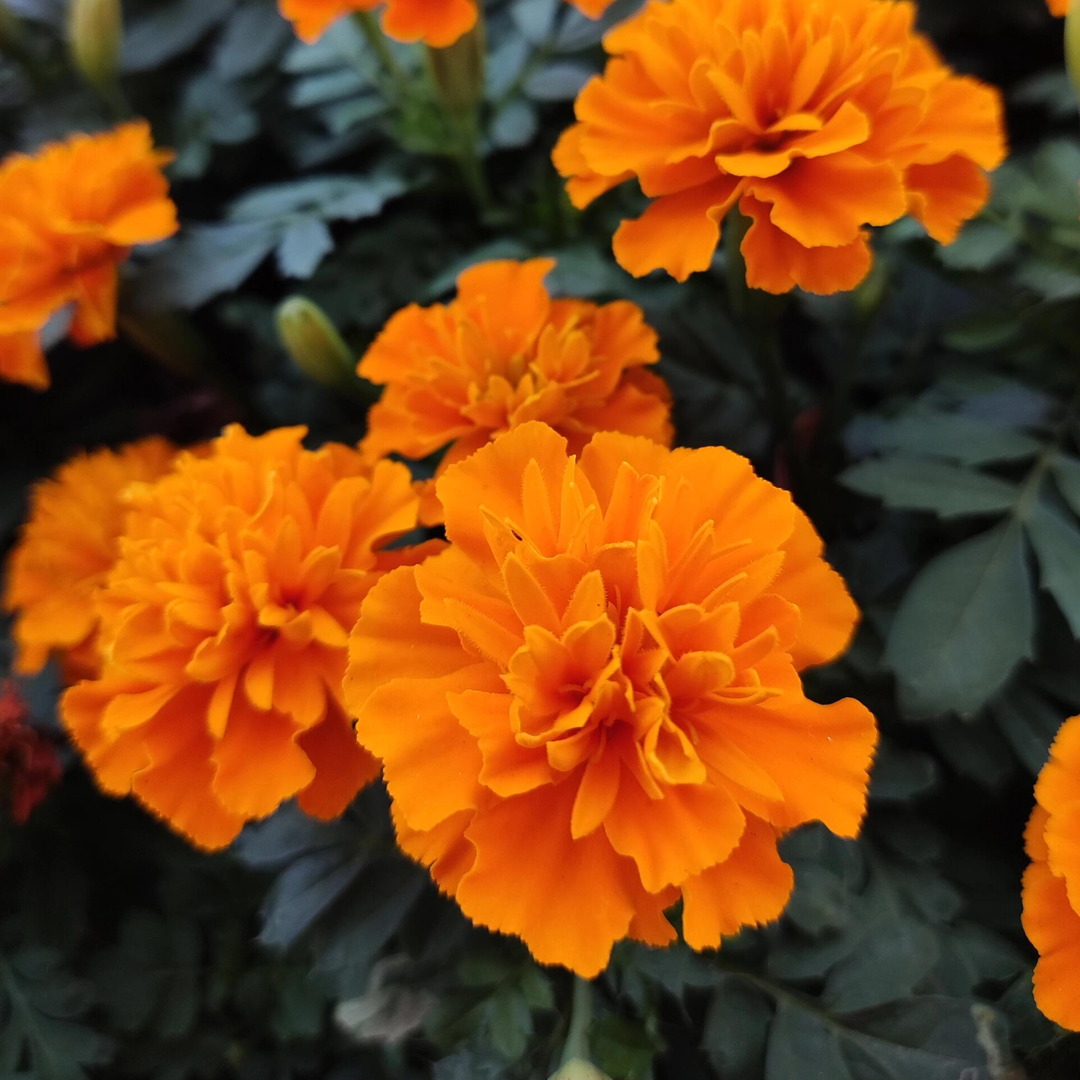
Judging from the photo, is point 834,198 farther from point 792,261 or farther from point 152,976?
point 152,976

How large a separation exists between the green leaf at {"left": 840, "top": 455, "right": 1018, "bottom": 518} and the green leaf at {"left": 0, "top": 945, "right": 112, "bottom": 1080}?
Result: 0.56 m

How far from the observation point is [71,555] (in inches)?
23.8

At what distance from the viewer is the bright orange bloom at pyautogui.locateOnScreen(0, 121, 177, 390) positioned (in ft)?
1.92

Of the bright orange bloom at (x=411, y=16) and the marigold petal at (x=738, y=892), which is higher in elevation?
the bright orange bloom at (x=411, y=16)

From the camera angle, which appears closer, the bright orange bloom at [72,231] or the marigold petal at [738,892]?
the marigold petal at [738,892]

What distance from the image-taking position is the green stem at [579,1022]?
17.1 inches

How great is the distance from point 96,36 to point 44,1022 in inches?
27.7

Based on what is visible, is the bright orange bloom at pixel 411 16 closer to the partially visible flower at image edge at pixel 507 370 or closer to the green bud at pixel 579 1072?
the partially visible flower at image edge at pixel 507 370

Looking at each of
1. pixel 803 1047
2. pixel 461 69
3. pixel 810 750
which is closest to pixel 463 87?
pixel 461 69

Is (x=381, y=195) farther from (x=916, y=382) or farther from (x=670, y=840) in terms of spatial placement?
(x=670, y=840)

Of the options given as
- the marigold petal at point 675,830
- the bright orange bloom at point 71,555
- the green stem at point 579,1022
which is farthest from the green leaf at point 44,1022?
the marigold petal at point 675,830

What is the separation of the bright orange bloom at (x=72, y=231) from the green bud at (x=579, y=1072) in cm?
52

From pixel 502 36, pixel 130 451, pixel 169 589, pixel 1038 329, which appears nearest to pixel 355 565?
pixel 169 589

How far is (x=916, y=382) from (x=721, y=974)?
0.46m
